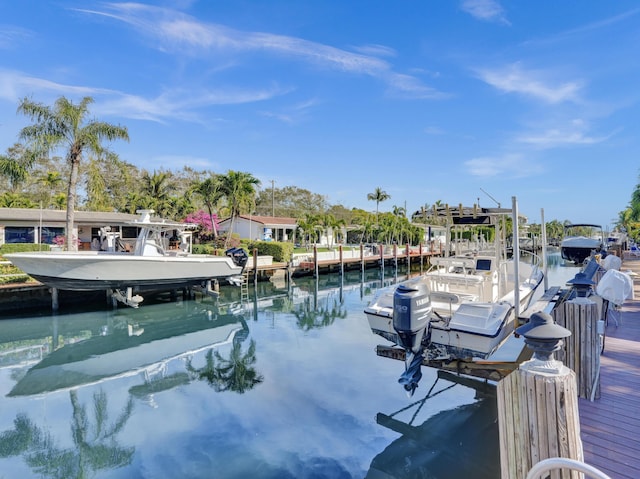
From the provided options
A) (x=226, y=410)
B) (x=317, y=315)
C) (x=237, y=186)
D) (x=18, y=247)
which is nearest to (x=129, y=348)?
(x=226, y=410)

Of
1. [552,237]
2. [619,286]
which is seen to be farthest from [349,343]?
[552,237]

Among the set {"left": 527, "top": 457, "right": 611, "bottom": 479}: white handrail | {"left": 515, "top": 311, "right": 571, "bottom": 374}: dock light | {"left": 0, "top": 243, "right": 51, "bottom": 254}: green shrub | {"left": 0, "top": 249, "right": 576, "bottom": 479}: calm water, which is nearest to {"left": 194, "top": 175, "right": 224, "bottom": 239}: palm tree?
{"left": 0, "top": 243, "right": 51, "bottom": 254}: green shrub

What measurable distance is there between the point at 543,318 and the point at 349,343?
912 cm

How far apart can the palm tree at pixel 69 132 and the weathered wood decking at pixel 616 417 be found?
68.0 ft

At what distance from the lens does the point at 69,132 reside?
18.9m

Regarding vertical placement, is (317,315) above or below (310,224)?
below

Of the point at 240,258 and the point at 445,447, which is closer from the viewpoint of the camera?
the point at 445,447

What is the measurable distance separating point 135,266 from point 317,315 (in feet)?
24.5

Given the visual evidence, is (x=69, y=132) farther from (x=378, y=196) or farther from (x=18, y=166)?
(x=378, y=196)

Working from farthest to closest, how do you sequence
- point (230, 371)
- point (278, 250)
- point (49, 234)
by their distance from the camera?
1. point (278, 250)
2. point (49, 234)
3. point (230, 371)

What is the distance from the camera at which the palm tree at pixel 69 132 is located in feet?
59.7

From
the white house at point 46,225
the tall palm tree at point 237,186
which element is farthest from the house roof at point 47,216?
the tall palm tree at point 237,186

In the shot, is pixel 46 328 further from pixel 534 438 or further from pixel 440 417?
pixel 534 438

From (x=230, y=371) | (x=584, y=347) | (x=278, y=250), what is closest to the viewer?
(x=584, y=347)
